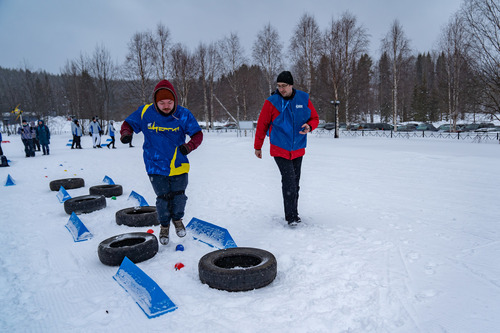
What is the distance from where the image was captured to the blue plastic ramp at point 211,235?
3.40 metres

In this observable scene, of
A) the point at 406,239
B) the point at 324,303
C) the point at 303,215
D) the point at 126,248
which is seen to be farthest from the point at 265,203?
the point at 324,303

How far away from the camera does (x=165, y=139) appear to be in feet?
11.3

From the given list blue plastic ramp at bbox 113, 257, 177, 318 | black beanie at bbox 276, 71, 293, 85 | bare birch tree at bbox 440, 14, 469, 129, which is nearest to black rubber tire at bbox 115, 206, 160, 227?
blue plastic ramp at bbox 113, 257, 177, 318

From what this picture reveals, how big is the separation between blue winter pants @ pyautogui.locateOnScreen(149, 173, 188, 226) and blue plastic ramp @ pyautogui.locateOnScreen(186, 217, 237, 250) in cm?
32

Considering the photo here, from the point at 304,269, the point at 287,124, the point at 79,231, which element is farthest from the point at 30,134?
the point at 304,269

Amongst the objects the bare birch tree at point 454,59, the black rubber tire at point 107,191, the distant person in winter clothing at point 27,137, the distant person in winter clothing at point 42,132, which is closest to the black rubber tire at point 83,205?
the black rubber tire at point 107,191

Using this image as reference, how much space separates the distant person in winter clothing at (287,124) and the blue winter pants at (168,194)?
1298 millimetres

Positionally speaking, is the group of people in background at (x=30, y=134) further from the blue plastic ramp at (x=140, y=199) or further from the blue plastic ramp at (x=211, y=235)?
the blue plastic ramp at (x=211, y=235)

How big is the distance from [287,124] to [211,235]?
1.72 meters

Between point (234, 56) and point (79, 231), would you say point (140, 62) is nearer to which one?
point (234, 56)

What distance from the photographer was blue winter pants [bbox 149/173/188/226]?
351cm

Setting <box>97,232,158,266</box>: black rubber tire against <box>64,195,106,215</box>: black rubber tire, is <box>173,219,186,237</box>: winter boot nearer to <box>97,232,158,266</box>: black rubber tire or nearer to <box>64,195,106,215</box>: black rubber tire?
<box>97,232,158,266</box>: black rubber tire

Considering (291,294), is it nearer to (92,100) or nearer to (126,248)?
(126,248)

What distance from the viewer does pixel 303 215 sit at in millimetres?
4664
